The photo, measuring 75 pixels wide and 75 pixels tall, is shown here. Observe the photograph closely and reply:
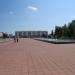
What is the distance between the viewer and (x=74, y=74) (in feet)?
24.5

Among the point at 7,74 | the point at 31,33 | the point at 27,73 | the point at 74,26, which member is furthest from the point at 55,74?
the point at 31,33

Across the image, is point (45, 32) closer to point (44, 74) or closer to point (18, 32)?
point (18, 32)

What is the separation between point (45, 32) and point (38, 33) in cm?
659

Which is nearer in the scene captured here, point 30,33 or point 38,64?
point 38,64

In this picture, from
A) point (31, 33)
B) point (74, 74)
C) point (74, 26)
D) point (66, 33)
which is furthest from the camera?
point (31, 33)

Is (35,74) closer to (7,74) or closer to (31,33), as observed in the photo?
(7,74)

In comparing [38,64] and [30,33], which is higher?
[30,33]

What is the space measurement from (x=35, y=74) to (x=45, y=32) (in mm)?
185149

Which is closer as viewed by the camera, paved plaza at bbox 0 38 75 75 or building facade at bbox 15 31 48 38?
paved plaza at bbox 0 38 75 75

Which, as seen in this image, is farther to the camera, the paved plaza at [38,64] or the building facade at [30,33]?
the building facade at [30,33]

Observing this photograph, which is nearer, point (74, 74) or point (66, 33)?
point (74, 74)

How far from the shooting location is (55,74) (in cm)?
752

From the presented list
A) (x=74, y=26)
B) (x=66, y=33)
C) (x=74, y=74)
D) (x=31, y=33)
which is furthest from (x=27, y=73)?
(x=31, y=33)

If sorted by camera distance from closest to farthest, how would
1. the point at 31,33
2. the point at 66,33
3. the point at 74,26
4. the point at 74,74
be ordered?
the point at 74,74 < the point at 74,26 < the point at 66,33 < the point at 31,33
